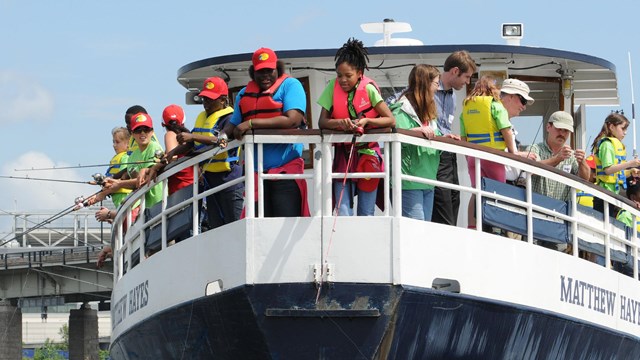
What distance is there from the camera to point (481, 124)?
12320 mm

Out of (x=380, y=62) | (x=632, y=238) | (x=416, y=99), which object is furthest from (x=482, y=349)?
(x=380, y=62)

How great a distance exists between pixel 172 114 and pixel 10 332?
36060 mm

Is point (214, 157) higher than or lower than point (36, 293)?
higher

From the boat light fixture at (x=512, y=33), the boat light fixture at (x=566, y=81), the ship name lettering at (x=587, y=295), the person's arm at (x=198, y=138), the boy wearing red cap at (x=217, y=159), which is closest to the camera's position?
the person's arm at (x=198, y=138)

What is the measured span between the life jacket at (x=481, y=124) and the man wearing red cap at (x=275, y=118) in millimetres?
1871

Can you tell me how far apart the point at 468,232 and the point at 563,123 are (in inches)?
97.8

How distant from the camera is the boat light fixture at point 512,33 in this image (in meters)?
15.6

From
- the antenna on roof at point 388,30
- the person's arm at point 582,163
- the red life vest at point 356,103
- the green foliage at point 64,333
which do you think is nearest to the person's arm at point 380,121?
the red life vest at point 356,103

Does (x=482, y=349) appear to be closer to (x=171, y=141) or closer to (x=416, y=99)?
(x=416, y=99)

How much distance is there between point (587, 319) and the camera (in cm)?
1230

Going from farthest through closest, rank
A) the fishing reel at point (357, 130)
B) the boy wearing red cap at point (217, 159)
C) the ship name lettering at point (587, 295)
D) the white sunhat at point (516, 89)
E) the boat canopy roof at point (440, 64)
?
the boat canopy roof at point (440, 64) → the white sunhat at point (516, 89) → the ship name lettering at point (587, 295) → the boy wearing red cap at point (217, 159) → the fishing reel at point (357, 130)

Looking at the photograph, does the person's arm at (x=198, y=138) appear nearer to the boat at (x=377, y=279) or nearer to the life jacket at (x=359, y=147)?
the boat at (x=377, y=279)

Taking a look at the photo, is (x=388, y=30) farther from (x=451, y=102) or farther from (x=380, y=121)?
(x=380, y=121)

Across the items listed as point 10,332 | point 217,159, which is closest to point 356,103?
point 217,159
